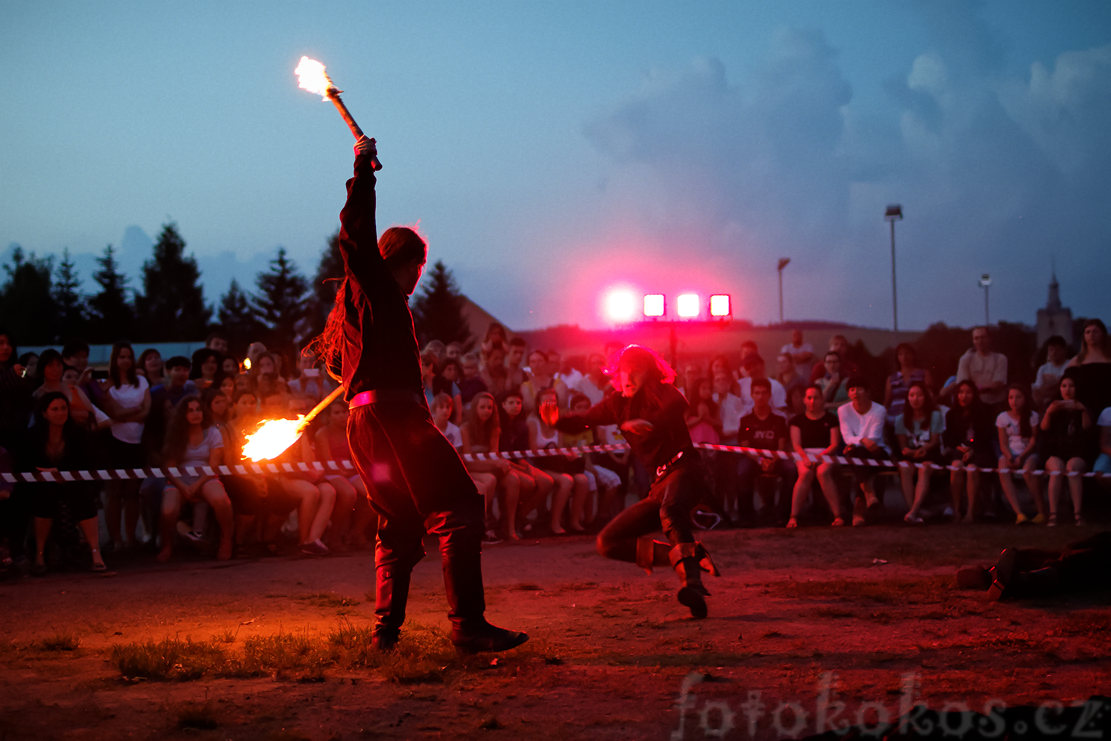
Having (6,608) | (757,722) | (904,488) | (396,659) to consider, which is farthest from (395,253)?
(904,488)

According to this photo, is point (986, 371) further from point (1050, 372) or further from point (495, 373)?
point (495, 373)

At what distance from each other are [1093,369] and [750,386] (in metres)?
4.24

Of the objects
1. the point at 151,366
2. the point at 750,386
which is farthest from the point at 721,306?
the point at 151,366

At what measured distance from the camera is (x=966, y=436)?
13047 mm

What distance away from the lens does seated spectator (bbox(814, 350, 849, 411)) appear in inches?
561

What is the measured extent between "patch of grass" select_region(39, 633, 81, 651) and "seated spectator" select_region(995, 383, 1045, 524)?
1042cm

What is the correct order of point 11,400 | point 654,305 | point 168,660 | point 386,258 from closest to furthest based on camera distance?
point 168,660, point 386,258, point 11,400, point 654,305

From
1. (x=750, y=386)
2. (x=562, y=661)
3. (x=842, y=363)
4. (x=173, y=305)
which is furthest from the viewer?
(x=173, y=305)

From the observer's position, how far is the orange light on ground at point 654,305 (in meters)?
15.1

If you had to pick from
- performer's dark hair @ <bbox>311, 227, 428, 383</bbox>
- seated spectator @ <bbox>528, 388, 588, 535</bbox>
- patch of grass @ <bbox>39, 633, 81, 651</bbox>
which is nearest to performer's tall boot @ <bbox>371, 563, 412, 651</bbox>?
performer's dark hair @ <bbox>311, 227, 428, 383</bbox>

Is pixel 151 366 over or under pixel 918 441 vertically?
over

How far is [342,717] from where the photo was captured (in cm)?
429

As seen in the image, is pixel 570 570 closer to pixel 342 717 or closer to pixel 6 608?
pixel 6 608

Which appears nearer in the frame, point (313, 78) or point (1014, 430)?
point (313, 78)
